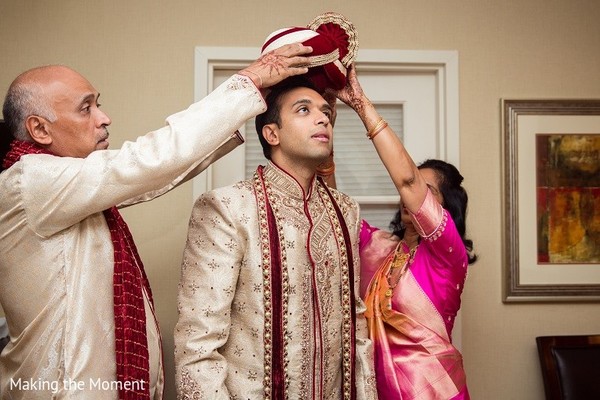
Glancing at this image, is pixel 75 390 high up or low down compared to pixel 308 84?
down

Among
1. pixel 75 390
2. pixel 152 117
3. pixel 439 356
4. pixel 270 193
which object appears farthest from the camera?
pixel 152 117

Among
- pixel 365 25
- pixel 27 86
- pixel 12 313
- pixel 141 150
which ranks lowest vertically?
pixel 12 313

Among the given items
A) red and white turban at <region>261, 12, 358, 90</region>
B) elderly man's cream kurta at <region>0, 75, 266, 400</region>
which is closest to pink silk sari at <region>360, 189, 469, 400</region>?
red and white turban at <region>261, 12, 358, 90</region>

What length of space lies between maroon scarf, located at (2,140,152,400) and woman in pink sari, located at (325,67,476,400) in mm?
862

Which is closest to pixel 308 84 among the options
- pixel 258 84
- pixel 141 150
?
pixel 258 84

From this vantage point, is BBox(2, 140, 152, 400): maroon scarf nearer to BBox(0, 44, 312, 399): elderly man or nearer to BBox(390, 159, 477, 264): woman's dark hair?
BBox(0, 44, 312, 399): elderly man

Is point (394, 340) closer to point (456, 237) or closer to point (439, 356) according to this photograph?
point (439, 356)

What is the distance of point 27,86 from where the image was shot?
1.77 m

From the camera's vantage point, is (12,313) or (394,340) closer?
(12,313)

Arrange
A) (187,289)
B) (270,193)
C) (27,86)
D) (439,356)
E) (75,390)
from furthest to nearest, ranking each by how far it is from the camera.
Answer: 1. (439,356)
2. (270,193)
3. (187,289)
4. (27,86)
5. (75,390)

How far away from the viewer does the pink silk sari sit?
2.24 m

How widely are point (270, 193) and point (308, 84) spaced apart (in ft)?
1.26

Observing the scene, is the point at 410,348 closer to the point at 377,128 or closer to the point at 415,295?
the point at 415,295

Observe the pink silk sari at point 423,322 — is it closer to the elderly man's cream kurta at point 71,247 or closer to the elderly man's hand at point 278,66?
the elderly man's hand at point 278,66
